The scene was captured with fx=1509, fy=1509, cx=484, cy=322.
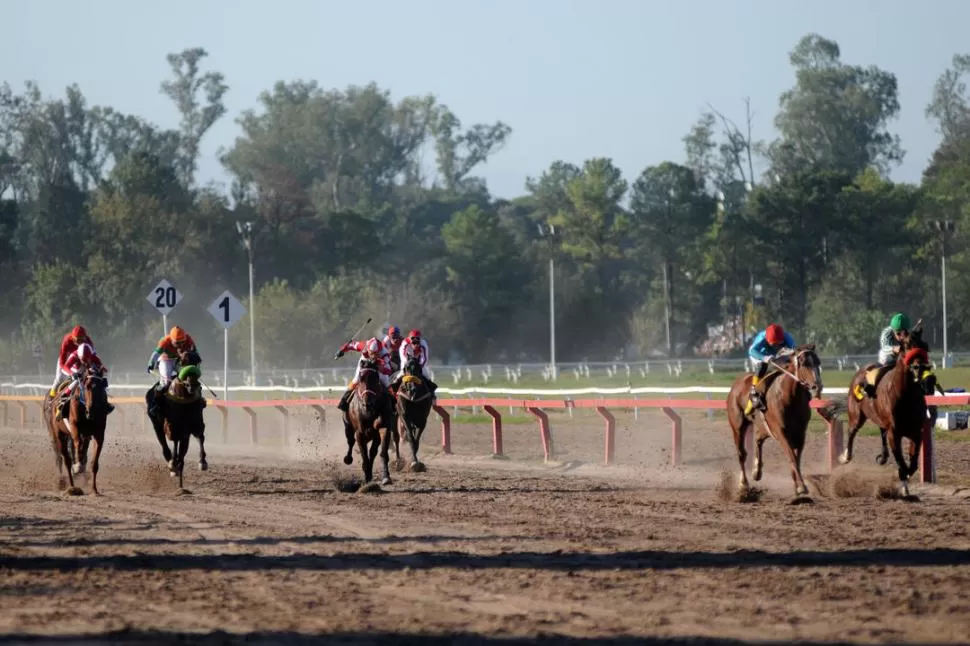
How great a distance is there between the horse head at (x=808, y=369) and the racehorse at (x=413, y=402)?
7026mm

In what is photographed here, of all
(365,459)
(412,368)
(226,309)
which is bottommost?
(365,459)

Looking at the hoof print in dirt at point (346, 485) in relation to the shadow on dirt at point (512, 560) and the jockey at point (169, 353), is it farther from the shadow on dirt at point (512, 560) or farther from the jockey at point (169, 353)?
the shadow on dirt at point (512, 560)

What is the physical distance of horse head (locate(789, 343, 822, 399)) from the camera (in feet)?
50.7

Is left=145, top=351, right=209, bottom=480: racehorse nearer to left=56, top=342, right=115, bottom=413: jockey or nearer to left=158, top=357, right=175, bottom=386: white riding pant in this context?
left=158, top=357, right=175, bottom=386: white riding pant

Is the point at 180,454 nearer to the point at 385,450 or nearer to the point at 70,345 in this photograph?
→ the point at 70,345

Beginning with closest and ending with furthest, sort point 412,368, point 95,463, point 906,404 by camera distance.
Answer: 1. point 906,404
2. point 95,463
3. point 412,368

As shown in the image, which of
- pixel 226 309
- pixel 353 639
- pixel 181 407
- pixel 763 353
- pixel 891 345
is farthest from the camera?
pixel 226 309

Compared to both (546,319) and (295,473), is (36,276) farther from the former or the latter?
(295,473)

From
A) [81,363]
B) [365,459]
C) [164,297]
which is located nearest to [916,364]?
[365,459]

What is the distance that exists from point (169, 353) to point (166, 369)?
34cm

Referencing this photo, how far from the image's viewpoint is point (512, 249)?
83312mm

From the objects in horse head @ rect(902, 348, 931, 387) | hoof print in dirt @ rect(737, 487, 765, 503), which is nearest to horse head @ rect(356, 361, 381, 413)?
hoof print in dirt @ rect(737, 487, 765, 503)

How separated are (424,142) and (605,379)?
6302cm

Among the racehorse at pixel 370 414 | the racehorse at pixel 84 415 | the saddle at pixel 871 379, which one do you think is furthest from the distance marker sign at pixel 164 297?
the saddle at pixel 871 379
